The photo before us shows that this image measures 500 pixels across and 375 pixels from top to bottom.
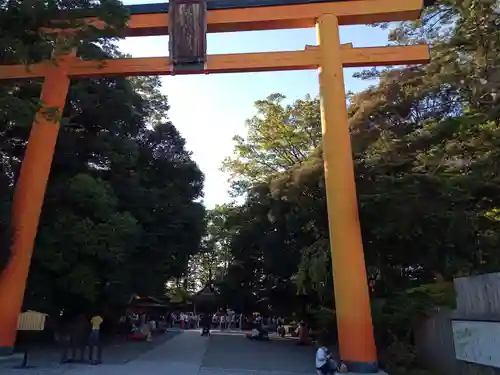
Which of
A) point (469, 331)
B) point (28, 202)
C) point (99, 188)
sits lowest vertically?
point (469, 331)

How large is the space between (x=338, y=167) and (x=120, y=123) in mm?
9303

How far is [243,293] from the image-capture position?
2377 centimetres

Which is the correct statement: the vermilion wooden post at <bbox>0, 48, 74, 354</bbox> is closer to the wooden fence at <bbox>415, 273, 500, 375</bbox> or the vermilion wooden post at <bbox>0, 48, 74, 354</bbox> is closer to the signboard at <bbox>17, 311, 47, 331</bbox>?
the signboard at <bbox>17, 311, 47, 331</bbox>

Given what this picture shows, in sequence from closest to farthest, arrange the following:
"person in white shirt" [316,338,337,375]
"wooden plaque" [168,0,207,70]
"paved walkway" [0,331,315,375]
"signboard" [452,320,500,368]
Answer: "signboard" [452,320,500,368] < "person in white shirt" [316,338,337,375] < "paved walkway" [0,331,315,375] < "wooden plaque" [168,0,207,70]

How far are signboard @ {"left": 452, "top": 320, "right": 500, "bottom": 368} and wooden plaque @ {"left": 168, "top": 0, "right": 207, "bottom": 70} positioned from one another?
8.89 m

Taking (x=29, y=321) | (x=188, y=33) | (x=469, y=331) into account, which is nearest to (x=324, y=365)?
(x=469, y=331)

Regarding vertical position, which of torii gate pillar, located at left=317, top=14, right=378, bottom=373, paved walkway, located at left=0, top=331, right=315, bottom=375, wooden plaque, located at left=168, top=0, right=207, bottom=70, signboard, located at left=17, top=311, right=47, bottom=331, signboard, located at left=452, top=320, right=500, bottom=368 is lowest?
paved walkway, located at left=0, top=331, right=315, bottom=375

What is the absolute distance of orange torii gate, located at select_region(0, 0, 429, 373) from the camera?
11.7 meters

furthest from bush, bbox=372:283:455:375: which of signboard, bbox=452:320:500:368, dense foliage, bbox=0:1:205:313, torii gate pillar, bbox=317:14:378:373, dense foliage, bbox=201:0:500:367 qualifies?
dense foliage, bbox=0:1:205:313

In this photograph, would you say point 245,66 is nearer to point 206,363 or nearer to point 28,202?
point 28,202

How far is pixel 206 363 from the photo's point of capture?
39.5 ft

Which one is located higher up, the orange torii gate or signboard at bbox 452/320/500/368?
the orange torii gate

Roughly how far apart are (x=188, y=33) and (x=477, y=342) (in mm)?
9874

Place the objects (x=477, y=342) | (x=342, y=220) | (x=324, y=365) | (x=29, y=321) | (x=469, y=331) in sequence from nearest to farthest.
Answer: (x=477, y=342) < (x=469, y=331) < (x=324, y=365) < (x=29, y=321) < (x=342, y=220)
